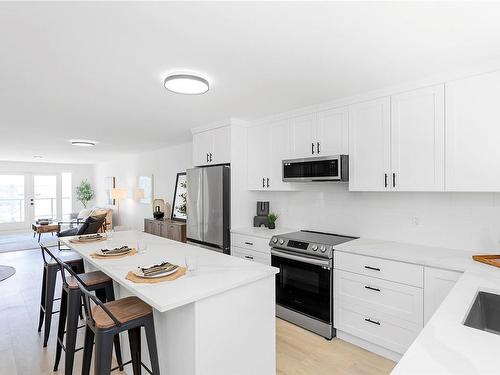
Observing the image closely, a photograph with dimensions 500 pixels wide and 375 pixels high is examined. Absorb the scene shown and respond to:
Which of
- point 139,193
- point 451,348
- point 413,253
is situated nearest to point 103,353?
point 451,348

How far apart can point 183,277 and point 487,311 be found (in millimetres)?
1716

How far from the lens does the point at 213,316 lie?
1639mm

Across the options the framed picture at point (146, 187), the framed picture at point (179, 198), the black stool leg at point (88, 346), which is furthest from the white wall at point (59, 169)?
the black stool leg at point (88, 346)

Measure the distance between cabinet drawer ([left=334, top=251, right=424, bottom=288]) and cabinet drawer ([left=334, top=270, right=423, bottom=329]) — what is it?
0.14ft

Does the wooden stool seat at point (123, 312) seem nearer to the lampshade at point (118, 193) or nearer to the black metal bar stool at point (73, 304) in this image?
the black metal bar stool at point (73, 304)

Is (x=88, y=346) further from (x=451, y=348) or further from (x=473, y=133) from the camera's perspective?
(x=473, y=133)

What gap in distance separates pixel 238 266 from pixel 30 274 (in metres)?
4.52

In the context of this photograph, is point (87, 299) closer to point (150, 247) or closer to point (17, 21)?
point (150, 247)

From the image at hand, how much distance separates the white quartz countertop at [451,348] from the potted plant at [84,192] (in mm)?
10712

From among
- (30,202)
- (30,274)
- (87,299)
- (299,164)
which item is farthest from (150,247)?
(30,202)

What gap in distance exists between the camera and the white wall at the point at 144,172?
591 centimetres

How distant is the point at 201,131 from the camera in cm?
412

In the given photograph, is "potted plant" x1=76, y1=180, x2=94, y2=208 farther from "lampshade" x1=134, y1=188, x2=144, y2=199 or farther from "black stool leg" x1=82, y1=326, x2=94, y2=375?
"black stool leg" x1=82, y1=326, x2=94, y2=375

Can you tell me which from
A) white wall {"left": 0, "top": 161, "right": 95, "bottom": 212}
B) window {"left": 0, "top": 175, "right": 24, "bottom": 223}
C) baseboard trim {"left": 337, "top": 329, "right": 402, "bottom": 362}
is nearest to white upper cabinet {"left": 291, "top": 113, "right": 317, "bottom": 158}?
baseboard trim {"left": 337, "top": 329, "right": 402, "bottom": 362}
